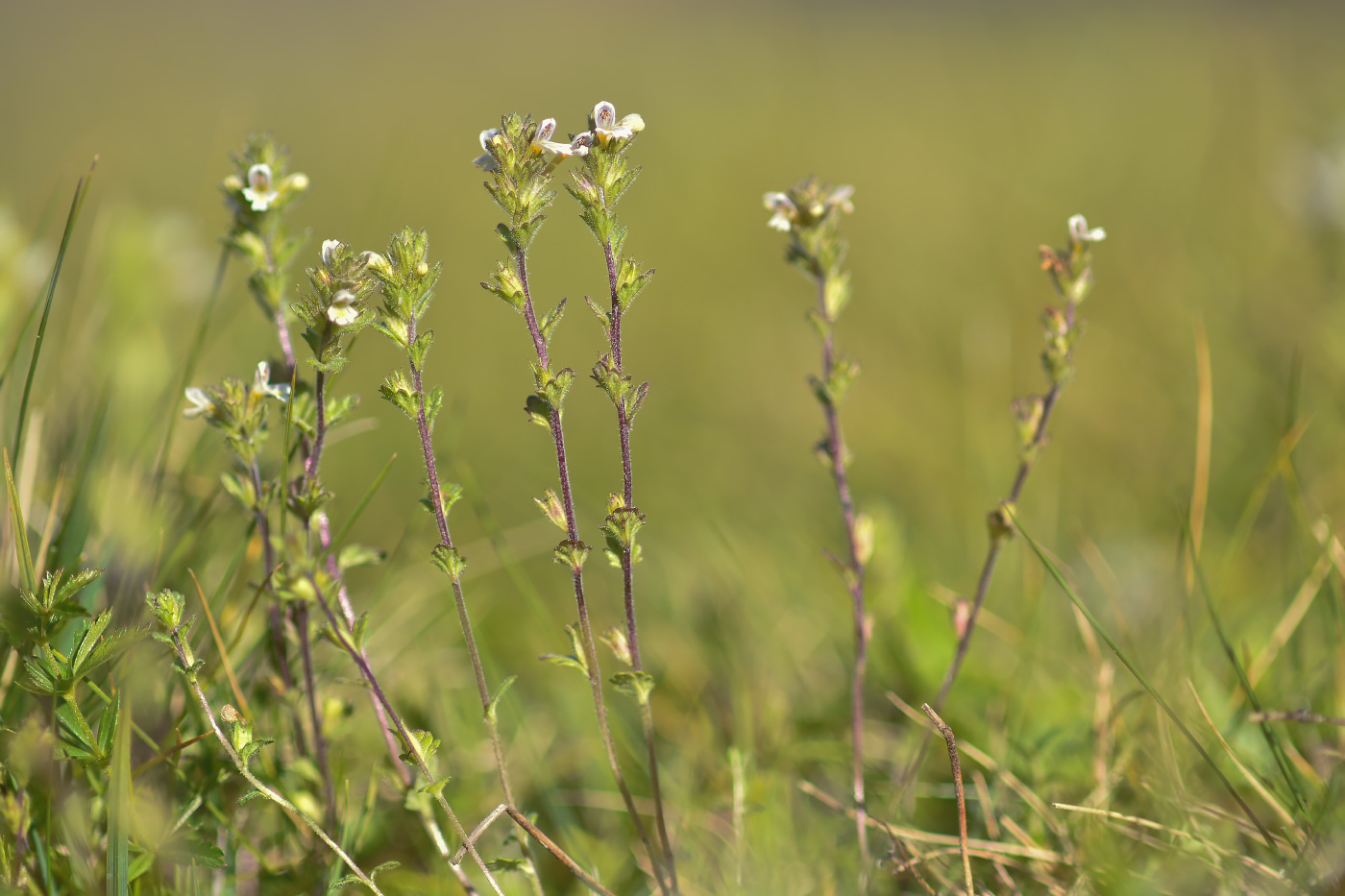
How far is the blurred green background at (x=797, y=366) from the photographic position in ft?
7.47

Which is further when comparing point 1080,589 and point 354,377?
point 354,377

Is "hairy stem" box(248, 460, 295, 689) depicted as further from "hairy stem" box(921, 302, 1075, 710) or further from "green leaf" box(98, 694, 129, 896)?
"hairy stem" box(921, 302, 1075, 710)

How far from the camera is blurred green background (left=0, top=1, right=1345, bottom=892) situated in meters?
2.28

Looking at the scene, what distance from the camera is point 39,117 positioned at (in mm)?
6816

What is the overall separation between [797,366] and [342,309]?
3.18 m

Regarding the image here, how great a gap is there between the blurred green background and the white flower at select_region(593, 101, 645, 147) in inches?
35.7

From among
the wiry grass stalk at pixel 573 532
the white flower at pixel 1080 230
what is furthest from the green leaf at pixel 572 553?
the white flower at pixel 1080 230

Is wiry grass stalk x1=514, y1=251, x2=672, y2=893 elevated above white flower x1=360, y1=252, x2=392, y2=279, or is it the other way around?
white flower x1=360, y1=252, x2=392, y2=279

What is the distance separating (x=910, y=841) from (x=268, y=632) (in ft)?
4.21

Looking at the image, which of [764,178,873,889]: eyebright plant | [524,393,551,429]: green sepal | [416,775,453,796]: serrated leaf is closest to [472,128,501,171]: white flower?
[524,393,551,429]: green sepal

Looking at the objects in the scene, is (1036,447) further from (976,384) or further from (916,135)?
(916,135)

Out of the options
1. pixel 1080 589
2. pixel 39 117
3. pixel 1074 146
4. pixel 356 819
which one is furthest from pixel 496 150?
pixel 39 117

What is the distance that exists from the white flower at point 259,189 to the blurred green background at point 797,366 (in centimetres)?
35

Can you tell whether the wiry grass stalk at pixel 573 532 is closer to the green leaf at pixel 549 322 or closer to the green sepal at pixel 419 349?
the green leaf at pixel 549 322
